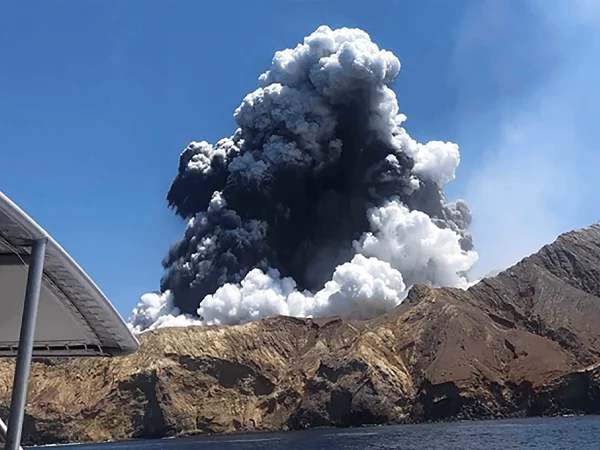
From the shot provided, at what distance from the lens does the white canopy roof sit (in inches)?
579

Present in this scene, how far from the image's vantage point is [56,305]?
17.3 m

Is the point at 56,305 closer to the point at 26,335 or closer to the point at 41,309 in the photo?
the point at 41,309

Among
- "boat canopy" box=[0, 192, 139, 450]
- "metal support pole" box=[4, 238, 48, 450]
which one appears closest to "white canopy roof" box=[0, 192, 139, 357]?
"boat canopy" box=[0, 192, 139, 450]

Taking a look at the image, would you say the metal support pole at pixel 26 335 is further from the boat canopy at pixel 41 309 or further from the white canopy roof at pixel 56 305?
the white canopy roof at pixel 56 305

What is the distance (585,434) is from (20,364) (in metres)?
131

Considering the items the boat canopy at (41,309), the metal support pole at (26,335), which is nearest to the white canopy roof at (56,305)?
the boat canopy at (41,309)

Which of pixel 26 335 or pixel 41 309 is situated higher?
pixel 41 309

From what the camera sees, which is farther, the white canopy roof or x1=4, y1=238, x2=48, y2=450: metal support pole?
the white canopy roof

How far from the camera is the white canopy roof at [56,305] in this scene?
14.7 meters

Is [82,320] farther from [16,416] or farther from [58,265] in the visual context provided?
[16,416]

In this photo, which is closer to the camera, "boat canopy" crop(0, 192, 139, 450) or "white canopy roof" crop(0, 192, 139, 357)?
"boat canopy" crop(0, 192, 139, 450)

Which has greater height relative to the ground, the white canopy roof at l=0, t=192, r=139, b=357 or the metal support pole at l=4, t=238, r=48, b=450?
the white canopy roof at l=0, t=192, r=139, b=357

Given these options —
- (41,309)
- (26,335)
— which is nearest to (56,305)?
(41,309)

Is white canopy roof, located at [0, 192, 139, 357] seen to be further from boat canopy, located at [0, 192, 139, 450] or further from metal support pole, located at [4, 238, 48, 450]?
metal support pole, located at [4, 238, 48, 450]
